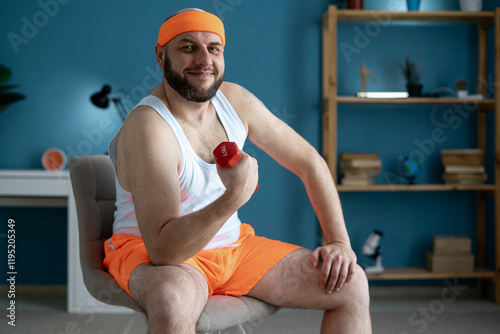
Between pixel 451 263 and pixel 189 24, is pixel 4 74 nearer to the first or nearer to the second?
pixel 189 24

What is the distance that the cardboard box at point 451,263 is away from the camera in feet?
10.2

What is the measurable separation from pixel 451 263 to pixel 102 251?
2271 mm

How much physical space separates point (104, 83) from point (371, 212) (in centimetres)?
183

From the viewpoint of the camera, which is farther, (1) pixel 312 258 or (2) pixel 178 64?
(2) pixel 178 64

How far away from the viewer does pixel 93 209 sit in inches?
61.4

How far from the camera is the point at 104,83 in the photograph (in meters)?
3.29

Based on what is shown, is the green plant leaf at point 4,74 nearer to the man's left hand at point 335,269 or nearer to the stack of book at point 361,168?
the stack of book at point 361,168

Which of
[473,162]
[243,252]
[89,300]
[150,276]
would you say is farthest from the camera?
[473,162]

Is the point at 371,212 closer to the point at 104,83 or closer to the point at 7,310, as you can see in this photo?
the point at 104,83

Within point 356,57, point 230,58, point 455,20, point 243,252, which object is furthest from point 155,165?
point 455,20

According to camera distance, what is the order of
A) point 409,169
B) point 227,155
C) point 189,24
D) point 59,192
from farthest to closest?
point 409,169 < point 59,192 < point 189,24 < point 227,155

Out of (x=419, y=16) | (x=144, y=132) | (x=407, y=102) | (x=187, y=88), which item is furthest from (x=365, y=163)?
(x=144, y=132)

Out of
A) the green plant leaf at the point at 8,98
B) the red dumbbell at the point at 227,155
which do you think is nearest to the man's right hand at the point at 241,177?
the red dumbbell at the point at 227,155

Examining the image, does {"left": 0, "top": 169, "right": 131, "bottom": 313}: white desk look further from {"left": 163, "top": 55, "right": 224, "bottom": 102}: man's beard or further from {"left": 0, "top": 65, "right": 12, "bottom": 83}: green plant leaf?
{"left": 163, "top": 55, "right": 224, "bottom": 102}: man's beard
